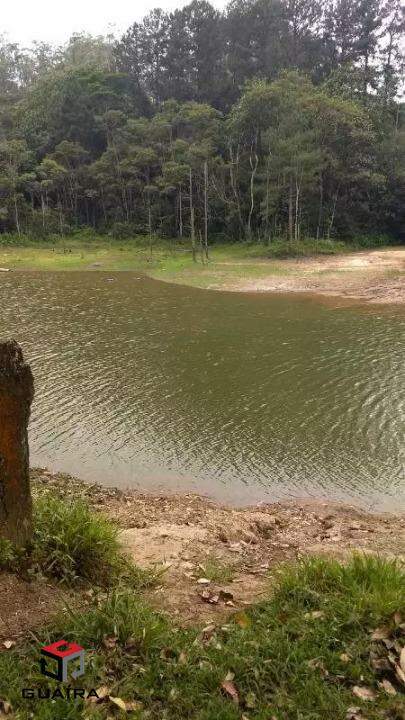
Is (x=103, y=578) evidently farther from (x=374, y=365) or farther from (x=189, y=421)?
(x=374, y=365)

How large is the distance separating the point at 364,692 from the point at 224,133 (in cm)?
4694

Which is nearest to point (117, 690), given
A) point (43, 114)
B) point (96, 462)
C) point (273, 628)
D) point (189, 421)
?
point (273, 628)

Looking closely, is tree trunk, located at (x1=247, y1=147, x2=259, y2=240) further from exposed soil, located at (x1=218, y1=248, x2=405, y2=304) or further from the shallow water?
the shallow water

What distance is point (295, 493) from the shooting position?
7.93 meters

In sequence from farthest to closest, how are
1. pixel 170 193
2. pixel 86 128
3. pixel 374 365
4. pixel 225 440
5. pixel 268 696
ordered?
1. pixel 86 128
2. pixel 170 193
3. pixel 374 365
4. pixel 225 440
5. pixel 268 696

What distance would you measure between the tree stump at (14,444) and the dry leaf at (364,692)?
8.42 feet

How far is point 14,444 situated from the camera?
13.4 feet

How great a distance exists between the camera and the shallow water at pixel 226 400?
852 centimetres

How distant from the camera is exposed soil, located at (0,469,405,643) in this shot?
4039 millimetres

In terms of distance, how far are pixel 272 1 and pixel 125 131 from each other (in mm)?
18705

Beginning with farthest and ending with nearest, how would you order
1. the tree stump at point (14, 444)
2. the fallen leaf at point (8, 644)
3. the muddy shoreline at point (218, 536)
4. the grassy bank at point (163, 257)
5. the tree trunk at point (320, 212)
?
1. the tree trunk at point (320, 212)
2. the grassy bank at point (163, 257)
3. the muddy shoreline at point (218, 536)
4. the tree stump at point (14, 444)
5. the fallen leaf at point (8, 644)

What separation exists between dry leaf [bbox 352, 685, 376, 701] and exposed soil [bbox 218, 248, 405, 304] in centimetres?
2105

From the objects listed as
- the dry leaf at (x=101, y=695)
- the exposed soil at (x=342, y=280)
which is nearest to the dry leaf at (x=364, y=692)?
the dry leaf at (x=101, y=695)

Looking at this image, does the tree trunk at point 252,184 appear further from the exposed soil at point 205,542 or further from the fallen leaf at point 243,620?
the fallen leaf at point 243,620
